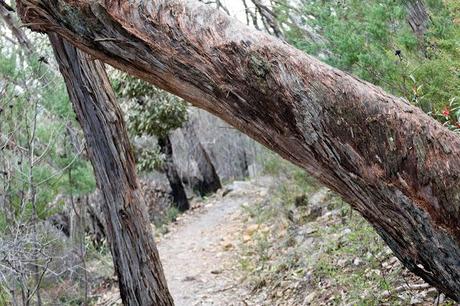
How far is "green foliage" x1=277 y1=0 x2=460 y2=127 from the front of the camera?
4.17m

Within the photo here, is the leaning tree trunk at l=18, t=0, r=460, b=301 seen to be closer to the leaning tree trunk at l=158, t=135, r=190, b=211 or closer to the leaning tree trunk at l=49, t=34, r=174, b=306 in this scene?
the leaning tree trunk at l=49, t=34, r=174, b=306

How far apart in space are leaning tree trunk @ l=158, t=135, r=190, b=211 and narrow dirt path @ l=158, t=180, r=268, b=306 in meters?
0.54

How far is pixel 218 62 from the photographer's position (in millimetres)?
2283

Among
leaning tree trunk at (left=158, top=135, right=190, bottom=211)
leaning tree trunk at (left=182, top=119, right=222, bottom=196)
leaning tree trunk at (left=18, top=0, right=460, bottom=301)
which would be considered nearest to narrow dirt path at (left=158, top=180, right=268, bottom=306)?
leaning tree trunk at (left=158, top=135, right=190, bottom=211)

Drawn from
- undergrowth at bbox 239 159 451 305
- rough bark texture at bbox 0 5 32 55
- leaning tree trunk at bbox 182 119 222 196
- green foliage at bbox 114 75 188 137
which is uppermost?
rough bark texture at bbox 0 5 32 55

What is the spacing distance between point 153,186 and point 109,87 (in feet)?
27.0

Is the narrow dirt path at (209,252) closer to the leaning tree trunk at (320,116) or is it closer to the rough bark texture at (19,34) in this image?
the rough bark texture at (19,34)

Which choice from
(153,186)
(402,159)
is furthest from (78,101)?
(153,186)

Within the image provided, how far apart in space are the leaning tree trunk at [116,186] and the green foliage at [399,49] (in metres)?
2.12

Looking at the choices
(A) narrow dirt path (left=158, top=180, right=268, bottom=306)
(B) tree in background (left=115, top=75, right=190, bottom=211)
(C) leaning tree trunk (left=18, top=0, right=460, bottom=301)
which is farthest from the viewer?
(B) tree in background (left=115, top=75, right=190, bottom=211)

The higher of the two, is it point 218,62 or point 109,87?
point 109,87

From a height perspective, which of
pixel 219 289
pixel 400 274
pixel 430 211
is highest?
pixel 430 211

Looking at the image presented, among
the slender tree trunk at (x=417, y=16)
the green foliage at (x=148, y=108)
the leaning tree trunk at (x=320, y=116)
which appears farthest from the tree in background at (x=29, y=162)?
the green foliage at (x=148, y=108)

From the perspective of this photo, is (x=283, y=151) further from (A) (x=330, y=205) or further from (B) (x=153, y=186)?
(B) (x=153, y=186)
